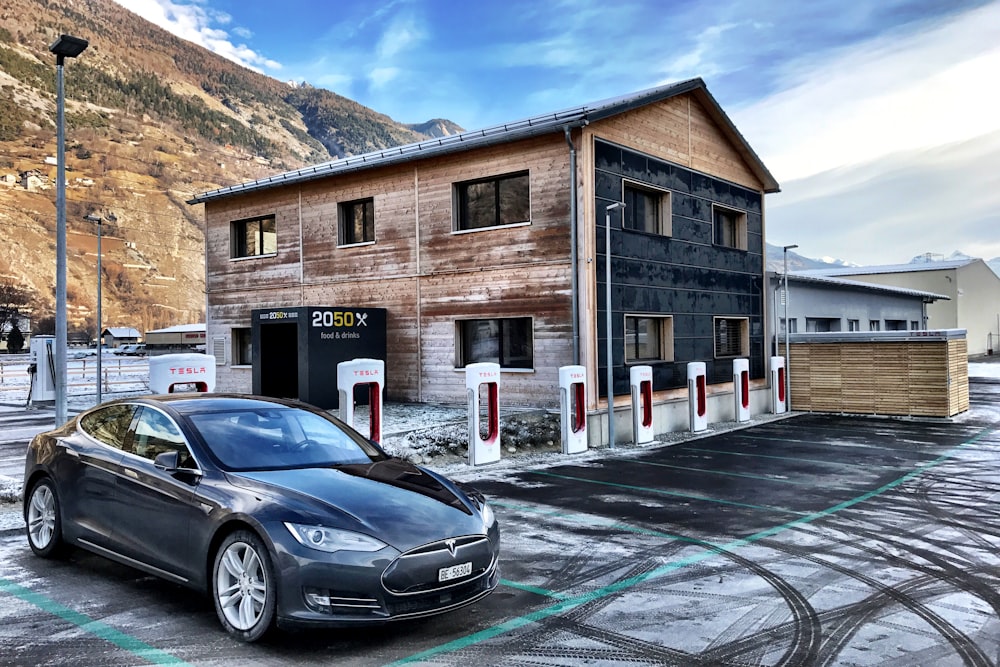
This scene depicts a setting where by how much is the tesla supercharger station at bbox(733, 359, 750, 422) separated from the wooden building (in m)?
0.91

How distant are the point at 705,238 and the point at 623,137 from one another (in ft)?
15.7

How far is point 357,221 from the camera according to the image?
2123cm

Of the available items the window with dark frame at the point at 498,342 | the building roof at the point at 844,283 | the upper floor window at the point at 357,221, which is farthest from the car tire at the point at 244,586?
the building roof at the point at 844,283

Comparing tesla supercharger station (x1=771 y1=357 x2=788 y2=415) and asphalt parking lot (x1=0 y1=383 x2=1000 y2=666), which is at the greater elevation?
tesla supercharger station (x1=771 y1=357 x2=788 y2=415)

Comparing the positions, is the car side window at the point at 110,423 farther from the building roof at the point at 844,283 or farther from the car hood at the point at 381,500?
the building roof at the point at 844,283

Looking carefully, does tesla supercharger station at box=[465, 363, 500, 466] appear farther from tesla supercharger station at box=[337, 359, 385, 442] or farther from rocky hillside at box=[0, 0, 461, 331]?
rocky hillside at box=[0, 0, 461, 331]

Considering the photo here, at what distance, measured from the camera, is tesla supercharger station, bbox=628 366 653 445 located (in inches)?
651

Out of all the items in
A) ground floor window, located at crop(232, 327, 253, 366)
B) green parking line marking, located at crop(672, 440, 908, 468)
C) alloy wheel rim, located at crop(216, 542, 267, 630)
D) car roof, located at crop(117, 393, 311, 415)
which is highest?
ground floor window, located at crop(232, 327, 253, 366)

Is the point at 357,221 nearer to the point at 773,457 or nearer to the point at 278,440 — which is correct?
the point at 773,457

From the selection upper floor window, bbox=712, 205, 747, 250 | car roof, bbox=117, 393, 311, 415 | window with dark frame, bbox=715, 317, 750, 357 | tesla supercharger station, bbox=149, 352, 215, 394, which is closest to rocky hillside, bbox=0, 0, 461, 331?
upper floor window, bbox=712, 205, 747, 250

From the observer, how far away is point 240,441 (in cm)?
592

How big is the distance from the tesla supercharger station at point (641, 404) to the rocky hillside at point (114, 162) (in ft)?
333

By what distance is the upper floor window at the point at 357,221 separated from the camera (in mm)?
20828

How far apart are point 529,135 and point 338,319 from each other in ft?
20.8
